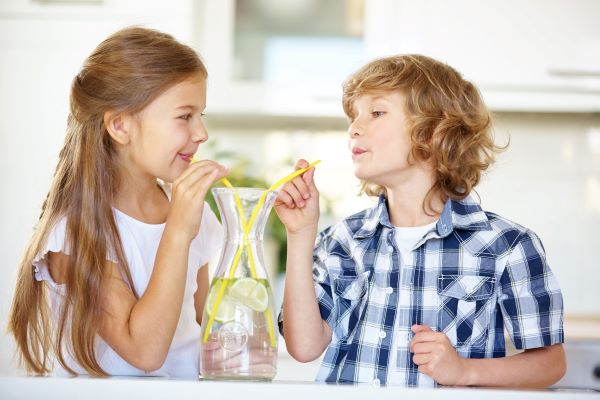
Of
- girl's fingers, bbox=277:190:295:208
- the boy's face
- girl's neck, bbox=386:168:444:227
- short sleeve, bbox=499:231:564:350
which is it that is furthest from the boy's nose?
short sleeve, bbox=499:231:564:350

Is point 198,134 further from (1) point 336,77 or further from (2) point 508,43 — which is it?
(2) point 508,43

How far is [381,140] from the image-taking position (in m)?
1.39

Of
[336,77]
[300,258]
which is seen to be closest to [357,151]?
[300,258]

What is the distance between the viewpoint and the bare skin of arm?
3.43ft

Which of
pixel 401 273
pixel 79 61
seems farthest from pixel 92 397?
pixel 79 61

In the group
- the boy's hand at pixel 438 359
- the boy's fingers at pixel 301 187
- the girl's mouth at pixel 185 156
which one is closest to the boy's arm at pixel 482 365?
the boy's hand at pixel 438 359

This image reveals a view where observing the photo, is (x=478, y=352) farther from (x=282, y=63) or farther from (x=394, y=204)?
(x=282, y=63)

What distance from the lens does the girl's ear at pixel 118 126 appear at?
128 centimetres

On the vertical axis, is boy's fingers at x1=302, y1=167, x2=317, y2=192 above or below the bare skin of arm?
above

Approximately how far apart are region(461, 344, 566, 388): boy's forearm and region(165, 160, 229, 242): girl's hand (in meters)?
0.45

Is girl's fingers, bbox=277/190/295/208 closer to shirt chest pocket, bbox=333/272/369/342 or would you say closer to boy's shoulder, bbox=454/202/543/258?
shirt chest pocket, bbox=333/272/369/342

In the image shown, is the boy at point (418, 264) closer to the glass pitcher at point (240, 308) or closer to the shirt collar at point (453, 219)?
the shirt collar at point (453, 219)

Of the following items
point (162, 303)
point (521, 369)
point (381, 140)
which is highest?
point (381, 140)

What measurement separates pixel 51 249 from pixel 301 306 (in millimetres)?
389
